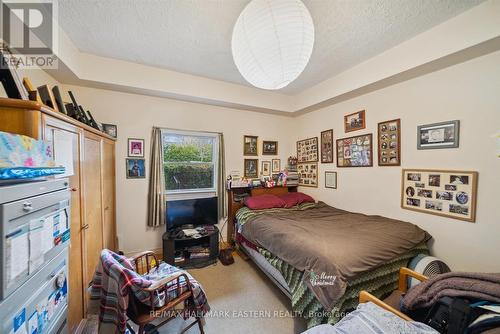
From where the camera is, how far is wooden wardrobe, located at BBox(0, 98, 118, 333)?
100 cm

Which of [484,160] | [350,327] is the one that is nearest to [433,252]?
[484,160]

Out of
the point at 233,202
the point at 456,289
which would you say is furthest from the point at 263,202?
the point at 456,289

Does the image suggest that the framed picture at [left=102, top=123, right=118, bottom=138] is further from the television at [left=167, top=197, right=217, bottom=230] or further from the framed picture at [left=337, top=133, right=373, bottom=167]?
the framed picture at [left=337, top=133, right=373, bottom=167]

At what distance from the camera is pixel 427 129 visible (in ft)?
6.72

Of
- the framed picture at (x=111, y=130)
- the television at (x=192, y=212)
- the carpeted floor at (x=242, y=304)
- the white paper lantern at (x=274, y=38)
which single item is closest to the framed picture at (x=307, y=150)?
the television at (x=192, y=212)

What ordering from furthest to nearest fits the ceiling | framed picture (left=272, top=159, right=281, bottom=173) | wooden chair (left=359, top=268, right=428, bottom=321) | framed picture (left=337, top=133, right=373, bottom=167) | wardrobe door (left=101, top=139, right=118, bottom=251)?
framed picture (left=272, top=159, right=281, bottom=173) → framed picture (left=337, top=133, right=373, bottom=167) → wardrobe door (left=101, top=139, right=118, bottom=251) → the ceiling → wooden chair (left=359, top=268, right=428, bottom=321)

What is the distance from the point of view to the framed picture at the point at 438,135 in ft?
6.09

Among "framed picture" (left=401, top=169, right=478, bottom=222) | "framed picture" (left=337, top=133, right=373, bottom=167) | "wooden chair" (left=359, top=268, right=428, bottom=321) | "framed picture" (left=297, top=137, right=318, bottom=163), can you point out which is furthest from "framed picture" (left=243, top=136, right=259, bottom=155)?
"wooden chair" (left=359, top=268, right=428, bottom=321)

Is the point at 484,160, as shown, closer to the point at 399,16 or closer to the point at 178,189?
the point at 399,16

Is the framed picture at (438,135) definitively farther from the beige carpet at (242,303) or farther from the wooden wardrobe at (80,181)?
the wooden wardrobe at (80,181)

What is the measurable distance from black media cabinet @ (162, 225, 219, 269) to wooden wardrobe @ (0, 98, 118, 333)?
2.18 feet

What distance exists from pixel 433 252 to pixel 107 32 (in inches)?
161

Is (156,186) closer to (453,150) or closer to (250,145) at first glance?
(250,145)

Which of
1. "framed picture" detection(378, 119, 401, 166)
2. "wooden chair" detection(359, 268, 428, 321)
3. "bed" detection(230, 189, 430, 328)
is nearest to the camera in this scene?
"wooden chair" detection(359, 268, 428, 321)
